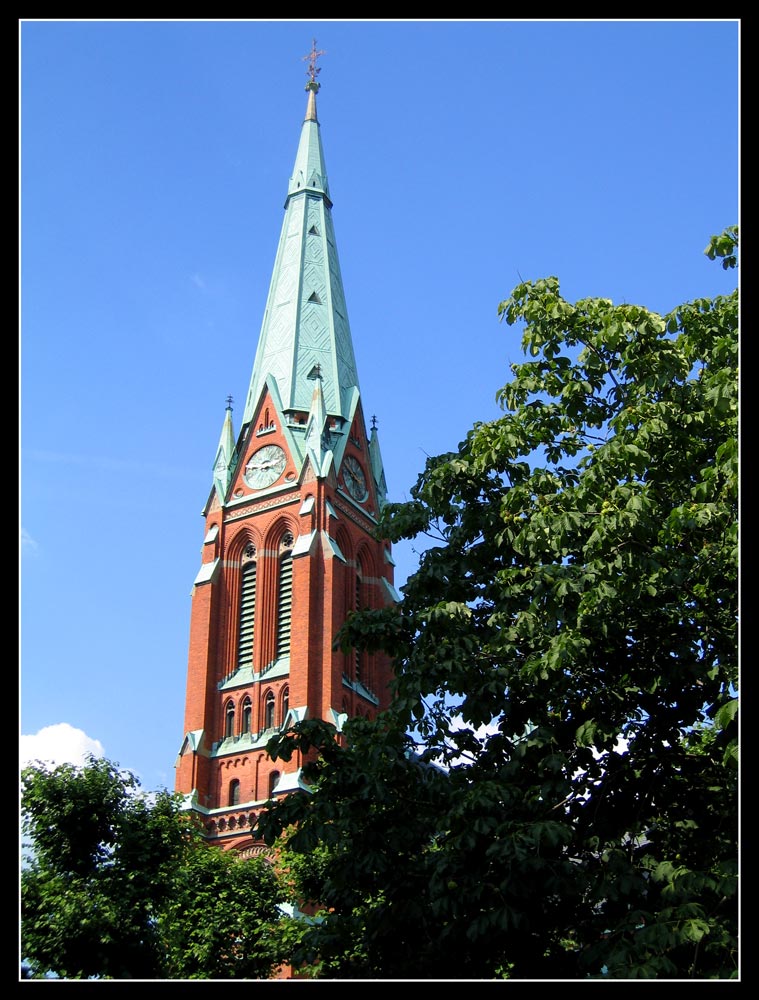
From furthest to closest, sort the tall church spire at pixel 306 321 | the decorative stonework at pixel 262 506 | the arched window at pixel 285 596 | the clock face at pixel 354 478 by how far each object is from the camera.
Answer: the tall church spire at pixel 306 321 < the clock face at pixel 354 478 < the decorative stonework at pixel 262 506 < the arched window at pixel 285 596

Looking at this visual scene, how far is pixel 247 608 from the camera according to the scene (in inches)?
2003

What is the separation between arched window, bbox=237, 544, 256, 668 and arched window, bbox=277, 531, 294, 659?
1249 millimetres

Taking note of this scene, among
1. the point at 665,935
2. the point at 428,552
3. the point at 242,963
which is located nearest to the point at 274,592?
the point at 242,963

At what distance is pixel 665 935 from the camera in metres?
10.0

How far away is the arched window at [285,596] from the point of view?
49125 mm

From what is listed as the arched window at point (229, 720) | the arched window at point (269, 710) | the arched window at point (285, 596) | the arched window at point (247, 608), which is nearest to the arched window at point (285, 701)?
the arched window at point (269, 710)

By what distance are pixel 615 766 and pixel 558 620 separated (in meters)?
1.56

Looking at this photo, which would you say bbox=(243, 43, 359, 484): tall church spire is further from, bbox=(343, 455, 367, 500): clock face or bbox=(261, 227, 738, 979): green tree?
bbox=(261, 227, 738, 979): green tree

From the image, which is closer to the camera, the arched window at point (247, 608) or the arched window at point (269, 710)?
the arched window at point (269, 710)

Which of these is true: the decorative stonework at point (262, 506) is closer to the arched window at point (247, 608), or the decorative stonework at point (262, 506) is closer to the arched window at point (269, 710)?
the arched window at point (247, 608)

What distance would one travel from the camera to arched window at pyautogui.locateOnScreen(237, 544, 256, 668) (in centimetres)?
4994

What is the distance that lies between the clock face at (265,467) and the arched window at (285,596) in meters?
3.21

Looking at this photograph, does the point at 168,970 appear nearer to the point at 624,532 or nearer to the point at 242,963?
the point at 242,963

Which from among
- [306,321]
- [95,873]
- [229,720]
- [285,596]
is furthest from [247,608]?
[95,873]
